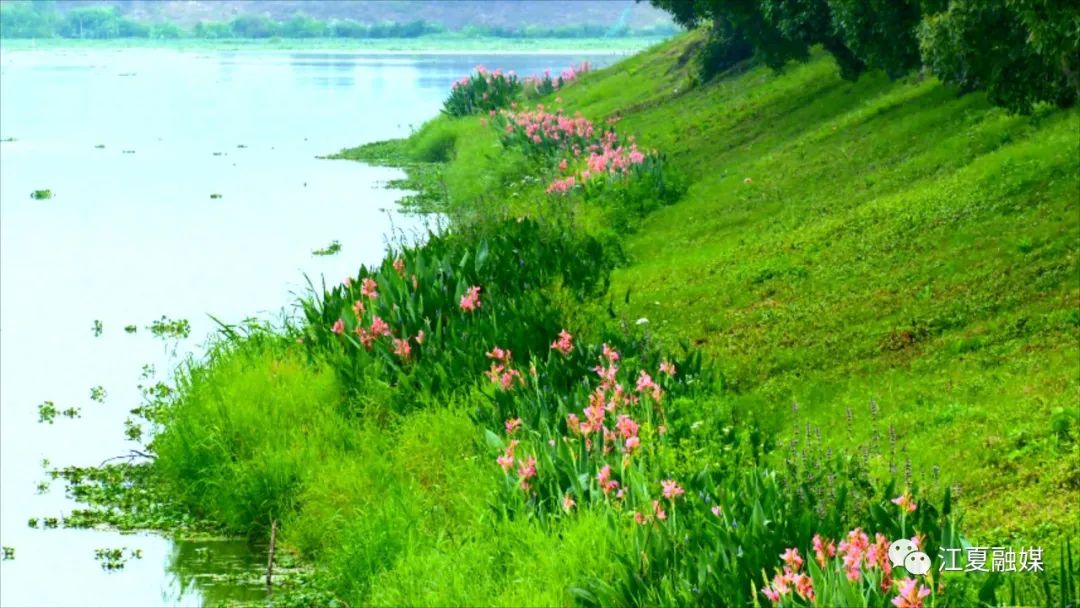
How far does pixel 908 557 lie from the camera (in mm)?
8086

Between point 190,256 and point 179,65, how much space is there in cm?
11465

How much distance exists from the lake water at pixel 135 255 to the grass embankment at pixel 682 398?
120 cm

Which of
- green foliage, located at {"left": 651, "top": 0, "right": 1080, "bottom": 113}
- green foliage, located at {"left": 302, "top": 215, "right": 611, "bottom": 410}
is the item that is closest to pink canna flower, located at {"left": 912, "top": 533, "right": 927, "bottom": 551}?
green foliage, located at {"left": 302, "top": 215, "right": 611, "bottom": 410}

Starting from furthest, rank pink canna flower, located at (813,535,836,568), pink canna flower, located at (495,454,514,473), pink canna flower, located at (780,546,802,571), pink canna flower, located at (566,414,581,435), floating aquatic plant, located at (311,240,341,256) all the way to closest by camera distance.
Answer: floating aquatic plant, located at (311,240,341,256), pink canna flower, located at (566,414,581,435), pink canna flower, located at (495,454,514,473), pink canna flower, located at (813,535,836,568), pink canna flower, located at (780,546,802,571)

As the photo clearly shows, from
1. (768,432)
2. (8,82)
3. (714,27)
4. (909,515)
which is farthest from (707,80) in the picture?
(8,82)

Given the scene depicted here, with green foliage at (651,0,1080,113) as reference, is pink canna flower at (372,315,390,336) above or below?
below

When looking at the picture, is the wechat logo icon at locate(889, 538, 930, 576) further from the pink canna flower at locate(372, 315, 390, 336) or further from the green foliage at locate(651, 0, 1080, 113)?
the green foliage at locate(651, 0, 1080, 113)

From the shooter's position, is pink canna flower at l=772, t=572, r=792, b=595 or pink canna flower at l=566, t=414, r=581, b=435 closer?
pink canna flower at l=772, t=572, r=792, b=595

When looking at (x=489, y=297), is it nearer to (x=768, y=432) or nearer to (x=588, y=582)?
(x=768, y=432)

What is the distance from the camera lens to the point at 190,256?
94.5 ft

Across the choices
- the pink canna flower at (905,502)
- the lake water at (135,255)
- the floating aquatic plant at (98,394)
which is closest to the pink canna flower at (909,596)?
the pink canna flower at (905,502)

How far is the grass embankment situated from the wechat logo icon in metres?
0.14

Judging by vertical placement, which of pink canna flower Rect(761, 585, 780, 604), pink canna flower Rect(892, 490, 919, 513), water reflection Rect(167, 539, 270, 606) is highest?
pink canna flower Rect(892, 490, 919, 513)

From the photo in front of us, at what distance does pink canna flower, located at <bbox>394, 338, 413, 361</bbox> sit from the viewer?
15305mm
